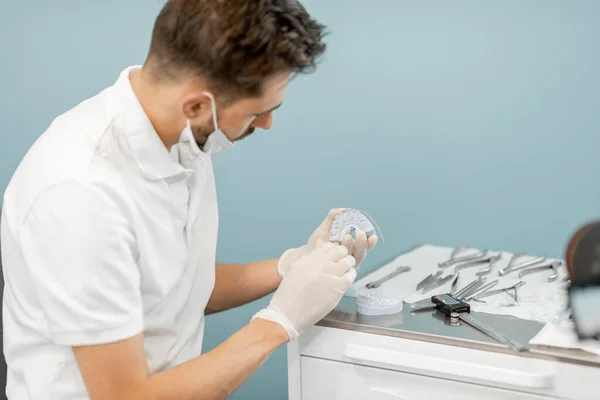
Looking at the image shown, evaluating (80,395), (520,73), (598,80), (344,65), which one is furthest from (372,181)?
(80,395)

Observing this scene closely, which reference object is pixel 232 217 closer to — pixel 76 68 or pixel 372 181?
pixel 372 181

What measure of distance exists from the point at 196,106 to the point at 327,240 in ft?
1.44

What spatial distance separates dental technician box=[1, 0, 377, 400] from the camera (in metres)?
1.02


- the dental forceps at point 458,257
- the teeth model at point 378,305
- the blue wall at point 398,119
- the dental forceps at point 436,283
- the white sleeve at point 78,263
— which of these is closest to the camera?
the white sleeve at point 78,263

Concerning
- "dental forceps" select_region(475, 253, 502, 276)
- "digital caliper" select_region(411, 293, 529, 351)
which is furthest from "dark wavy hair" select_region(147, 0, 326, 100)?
"dental forceps" select_region(475, 253, 502, 276)

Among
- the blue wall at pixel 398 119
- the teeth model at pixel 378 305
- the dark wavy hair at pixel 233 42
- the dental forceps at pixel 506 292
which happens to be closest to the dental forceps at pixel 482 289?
the dental forceps at pixel 506 292

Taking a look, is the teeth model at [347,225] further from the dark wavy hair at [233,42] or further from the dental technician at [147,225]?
the dark wavy hair at [233,42]

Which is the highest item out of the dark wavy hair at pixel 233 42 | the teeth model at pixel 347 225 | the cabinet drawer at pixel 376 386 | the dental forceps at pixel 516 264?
the dark wavy hair at pixel 233 42

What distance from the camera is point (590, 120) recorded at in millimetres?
1679

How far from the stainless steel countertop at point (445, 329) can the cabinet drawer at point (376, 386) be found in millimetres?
69

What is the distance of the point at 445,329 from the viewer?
1190mm

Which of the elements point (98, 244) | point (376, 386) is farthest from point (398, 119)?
point (98, 244)

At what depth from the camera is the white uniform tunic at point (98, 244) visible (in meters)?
1.01

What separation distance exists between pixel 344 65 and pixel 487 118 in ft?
1.27
